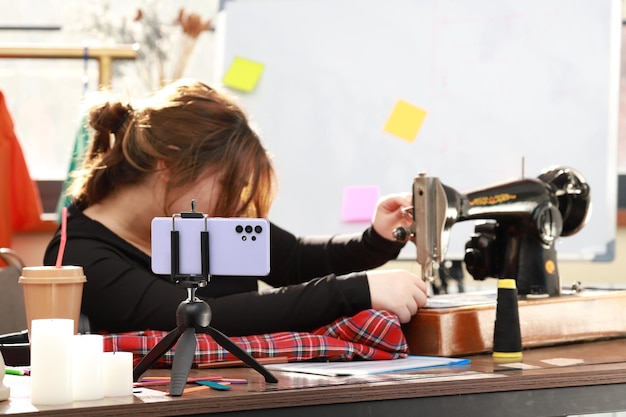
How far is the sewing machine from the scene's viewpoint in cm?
153

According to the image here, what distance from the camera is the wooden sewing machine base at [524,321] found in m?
1.43

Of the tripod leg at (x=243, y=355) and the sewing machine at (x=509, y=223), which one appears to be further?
the sewing machine at (x=509, y=223)

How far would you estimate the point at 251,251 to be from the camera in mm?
1181

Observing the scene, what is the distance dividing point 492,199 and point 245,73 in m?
1.28

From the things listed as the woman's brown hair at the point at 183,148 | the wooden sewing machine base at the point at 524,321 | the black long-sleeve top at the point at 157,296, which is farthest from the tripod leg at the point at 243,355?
the woman's brown hair at the point at 183,148

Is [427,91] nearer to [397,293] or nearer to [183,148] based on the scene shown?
[183,148]

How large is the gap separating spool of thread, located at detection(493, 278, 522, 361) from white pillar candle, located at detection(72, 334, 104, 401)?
1.84 ft

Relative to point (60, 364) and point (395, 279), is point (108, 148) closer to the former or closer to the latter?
point (395, 279)

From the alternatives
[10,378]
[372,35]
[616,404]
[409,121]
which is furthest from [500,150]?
[10,378]

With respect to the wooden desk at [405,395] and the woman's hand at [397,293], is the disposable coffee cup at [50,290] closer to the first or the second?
the wooden desk at [405,395]

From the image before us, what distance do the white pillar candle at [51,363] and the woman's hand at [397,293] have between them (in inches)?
19.8

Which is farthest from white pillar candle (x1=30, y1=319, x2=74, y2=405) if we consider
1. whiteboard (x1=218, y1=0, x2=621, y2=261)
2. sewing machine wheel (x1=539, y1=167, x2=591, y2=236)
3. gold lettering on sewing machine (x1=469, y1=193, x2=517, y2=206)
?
whiteboard (x1=218, y1=0, x2=621, y2=261)

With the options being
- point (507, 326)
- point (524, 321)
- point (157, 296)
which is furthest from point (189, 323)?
point (524, 321)

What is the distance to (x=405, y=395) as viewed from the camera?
3.69ft
